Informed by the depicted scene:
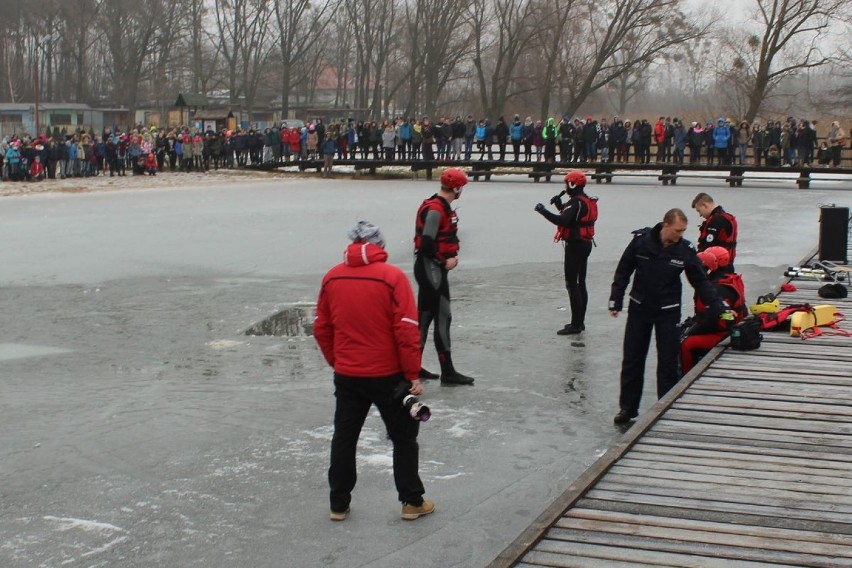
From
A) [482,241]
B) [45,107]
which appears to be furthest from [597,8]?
[482,241]

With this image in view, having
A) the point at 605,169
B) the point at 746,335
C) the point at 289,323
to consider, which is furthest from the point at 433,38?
the point at 746,335

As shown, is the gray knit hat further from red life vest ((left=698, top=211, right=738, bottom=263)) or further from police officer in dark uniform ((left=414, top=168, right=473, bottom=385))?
red life vest ((left=698, top=211, right=738, bottom=263))

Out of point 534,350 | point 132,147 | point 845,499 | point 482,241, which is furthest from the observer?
point 132,147

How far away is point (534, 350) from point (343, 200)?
16830 mm

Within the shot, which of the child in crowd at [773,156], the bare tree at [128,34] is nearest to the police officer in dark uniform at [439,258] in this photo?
the child in crowd at [773,156]

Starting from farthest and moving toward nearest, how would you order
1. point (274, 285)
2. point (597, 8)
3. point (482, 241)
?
point (597, 8) → point (482, 241) → point (274, 285)

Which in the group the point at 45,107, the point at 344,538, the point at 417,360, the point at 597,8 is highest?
the point at 597,8

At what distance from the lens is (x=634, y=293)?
25.9ft

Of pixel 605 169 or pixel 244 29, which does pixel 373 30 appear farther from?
pixel 605 169

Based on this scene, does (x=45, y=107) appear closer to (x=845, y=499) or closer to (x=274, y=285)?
(x=274, y=285)

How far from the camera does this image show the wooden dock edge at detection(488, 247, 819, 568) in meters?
4.74

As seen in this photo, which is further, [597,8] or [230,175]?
[597,8]

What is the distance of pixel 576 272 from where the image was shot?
36.7 ft

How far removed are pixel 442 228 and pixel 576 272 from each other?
8.48ft
